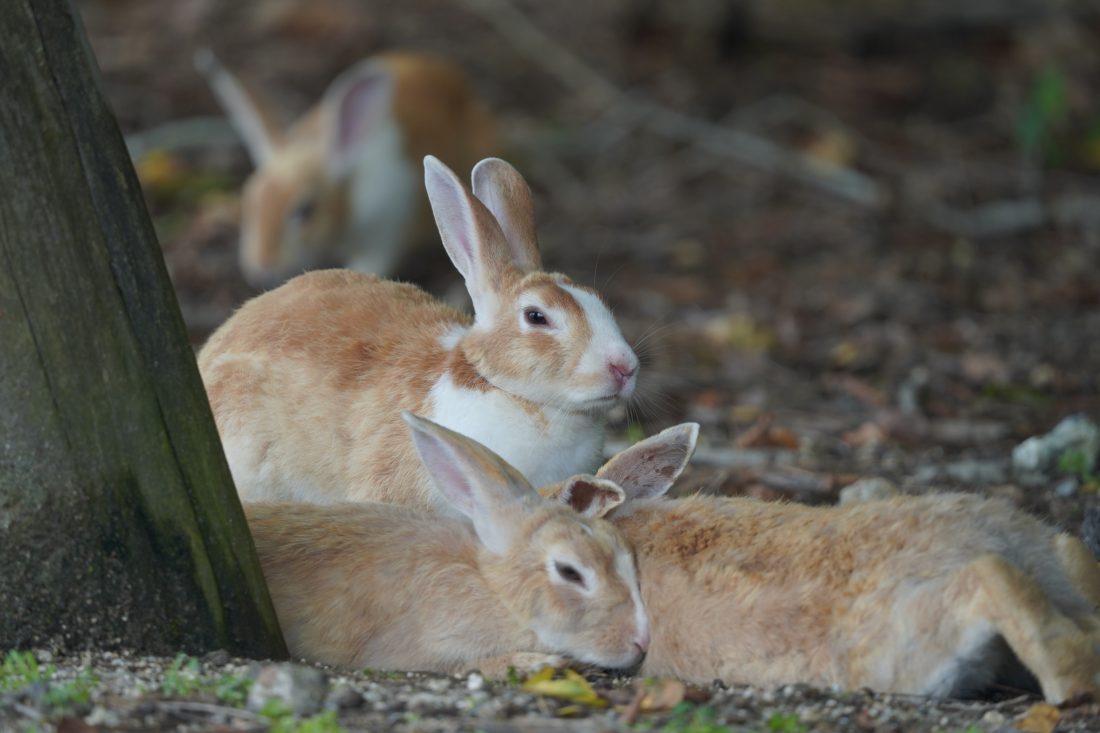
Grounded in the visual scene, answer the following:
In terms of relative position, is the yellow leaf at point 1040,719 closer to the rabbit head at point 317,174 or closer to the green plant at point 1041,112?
the rabbit head at point 317,174

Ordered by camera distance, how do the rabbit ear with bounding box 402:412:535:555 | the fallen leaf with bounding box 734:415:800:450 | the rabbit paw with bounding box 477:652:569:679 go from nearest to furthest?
the rabbit paw with bounding box 477:652:569:679 → the rabbit ear with bounding box 402:412:535:555 → the fallen leaf with bounding box 734:415:800:450

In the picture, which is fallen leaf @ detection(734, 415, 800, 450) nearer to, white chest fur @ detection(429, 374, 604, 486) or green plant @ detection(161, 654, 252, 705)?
white chest fur @ detection(429, 374, 604, 486)

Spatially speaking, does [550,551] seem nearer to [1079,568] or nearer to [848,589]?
[848,589]

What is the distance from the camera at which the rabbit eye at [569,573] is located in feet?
15.2

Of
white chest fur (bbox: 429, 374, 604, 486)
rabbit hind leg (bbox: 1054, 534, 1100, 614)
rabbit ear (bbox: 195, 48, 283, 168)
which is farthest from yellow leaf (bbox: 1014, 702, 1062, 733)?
rabbit ear (bbox: 195, 48, 283, 168)

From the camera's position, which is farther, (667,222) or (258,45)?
(258,45)

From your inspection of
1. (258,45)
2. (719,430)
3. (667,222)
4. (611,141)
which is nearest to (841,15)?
→ (611,141)

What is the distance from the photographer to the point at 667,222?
12.5 metres

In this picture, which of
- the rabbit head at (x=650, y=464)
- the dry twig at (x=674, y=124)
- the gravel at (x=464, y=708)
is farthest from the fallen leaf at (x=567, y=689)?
the dry twig at (x=674, y=124)

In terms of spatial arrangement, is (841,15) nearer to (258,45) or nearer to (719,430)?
(258,45)

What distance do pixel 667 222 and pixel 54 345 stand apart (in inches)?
343

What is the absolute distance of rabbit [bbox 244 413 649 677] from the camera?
182 inches

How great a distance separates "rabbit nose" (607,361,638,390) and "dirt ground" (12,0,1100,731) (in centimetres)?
123

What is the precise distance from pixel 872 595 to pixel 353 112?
25.5ft
